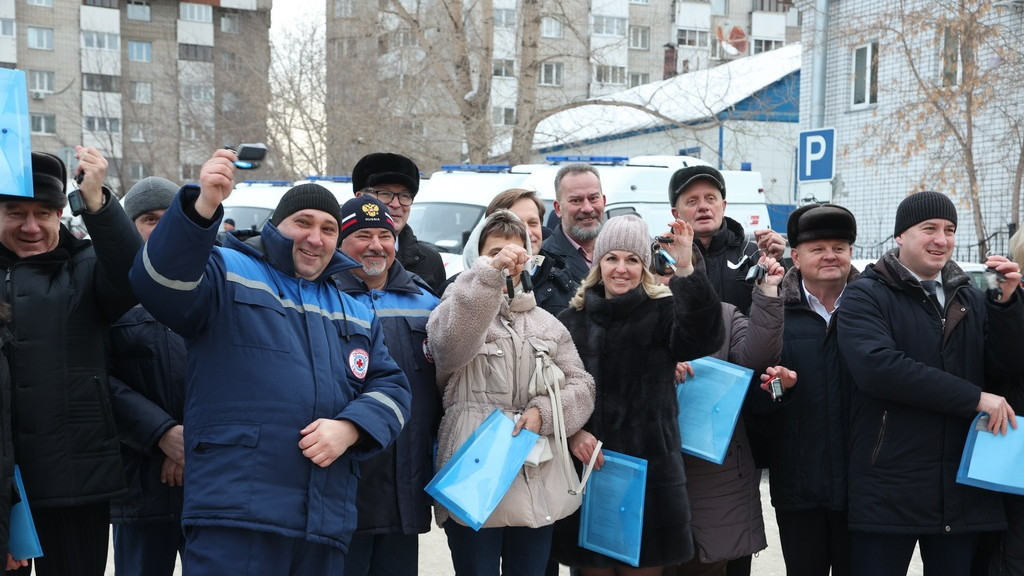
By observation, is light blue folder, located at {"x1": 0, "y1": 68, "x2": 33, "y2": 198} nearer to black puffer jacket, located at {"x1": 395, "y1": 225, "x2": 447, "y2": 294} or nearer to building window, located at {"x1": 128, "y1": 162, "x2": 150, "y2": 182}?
black puffer jacket, located at {"x1": 395, "y1": 225, "x2": 447, "y2": 294}

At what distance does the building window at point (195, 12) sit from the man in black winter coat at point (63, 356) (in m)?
59.4

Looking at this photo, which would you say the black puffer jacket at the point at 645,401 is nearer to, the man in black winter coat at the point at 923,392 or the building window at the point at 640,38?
the man in black winter coat at the point at 923,392

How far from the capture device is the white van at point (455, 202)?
13.2 meters

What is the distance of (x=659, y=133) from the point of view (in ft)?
94.4

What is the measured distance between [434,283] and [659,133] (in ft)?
78.4

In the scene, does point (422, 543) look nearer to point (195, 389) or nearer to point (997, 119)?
point (195, 389)

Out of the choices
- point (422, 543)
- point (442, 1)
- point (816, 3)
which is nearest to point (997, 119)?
point (816, 3)

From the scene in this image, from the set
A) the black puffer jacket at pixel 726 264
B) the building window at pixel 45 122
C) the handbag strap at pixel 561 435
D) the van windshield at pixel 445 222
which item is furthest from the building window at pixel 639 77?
the handbag strap at pixel 561 435

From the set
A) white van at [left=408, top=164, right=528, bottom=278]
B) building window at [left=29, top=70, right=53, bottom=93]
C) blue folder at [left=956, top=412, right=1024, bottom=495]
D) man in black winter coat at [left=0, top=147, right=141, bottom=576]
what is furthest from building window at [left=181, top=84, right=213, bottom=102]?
blue folder at [left=956, top=412, right=1024, bottom=495]

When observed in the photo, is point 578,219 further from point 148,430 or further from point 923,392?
point 148,430

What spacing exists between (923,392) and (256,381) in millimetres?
2578

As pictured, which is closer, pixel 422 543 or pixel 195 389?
pixel 195 389

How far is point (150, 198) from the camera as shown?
480 cm

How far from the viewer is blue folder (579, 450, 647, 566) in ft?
14.1
